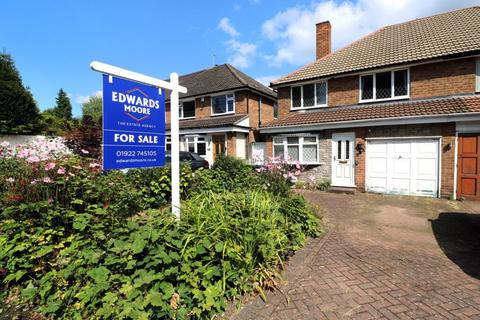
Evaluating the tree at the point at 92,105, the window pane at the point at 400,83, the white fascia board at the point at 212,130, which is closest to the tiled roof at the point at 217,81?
the white fascia board at the point at 212,130

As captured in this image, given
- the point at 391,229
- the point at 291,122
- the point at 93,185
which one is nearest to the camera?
the point at 93,185

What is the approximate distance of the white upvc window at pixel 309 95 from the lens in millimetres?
13479

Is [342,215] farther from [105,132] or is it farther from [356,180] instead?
[105,132]

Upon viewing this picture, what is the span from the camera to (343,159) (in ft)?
38.2

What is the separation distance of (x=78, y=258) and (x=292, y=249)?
10.2ft

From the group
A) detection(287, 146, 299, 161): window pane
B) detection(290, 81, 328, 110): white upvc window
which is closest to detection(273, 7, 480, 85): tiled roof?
detection(290, 81, 328, 110): white upvc window

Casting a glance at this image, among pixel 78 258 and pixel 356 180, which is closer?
pixel 78 258

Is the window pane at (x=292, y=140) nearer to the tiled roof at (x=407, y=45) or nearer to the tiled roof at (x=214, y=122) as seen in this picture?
the tiled roof at (x=407, y=45)

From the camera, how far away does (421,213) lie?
7.52 metres

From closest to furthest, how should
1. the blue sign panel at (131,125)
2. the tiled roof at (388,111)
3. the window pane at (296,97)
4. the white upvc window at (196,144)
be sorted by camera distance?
the blue sign panel at (131,125) < the tiled roof at (388,111) < the window pane at (296,97) < the white upvc window at (196,144)

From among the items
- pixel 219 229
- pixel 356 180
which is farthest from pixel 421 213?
pixel 219 229

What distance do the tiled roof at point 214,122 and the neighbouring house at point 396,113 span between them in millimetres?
3947

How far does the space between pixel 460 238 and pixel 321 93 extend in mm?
9570

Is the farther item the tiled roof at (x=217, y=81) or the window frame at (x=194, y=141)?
the tiled roof at (x=217, y=81)
